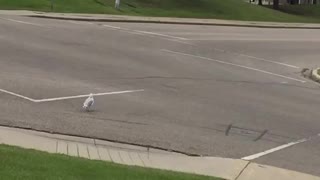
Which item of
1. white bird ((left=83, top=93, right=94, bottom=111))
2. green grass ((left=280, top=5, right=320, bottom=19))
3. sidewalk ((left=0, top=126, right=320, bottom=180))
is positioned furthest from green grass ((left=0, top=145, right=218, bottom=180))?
green grass ((left=280, top=5, right=320, bottom=19))

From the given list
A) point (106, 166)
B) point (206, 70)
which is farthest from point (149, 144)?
point (206, 70)

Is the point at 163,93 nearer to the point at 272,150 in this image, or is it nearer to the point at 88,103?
the point at 88,103

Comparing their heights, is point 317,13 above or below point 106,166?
below

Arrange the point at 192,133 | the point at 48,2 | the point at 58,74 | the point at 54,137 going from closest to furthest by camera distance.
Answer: the point at 54,137, the point at 192,133, the point at 58,74, the point at 48,2

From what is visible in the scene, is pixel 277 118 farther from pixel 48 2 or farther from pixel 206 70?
pixel 48 2

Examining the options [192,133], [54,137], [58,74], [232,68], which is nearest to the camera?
[54,137]

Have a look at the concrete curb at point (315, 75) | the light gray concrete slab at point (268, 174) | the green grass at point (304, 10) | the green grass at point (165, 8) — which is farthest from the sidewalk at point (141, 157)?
the green grass at point (304, 10)

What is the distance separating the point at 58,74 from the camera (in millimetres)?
14484

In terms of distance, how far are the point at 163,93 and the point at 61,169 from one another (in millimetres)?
6736

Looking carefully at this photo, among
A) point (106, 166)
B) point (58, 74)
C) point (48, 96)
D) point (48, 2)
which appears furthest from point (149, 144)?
point (48, 2)

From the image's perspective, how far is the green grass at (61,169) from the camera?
6738 mm

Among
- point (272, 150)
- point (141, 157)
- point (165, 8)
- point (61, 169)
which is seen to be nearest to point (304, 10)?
point (165, 8)

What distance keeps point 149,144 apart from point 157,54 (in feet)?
37.5

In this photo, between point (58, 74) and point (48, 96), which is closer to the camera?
point (48, 96)
